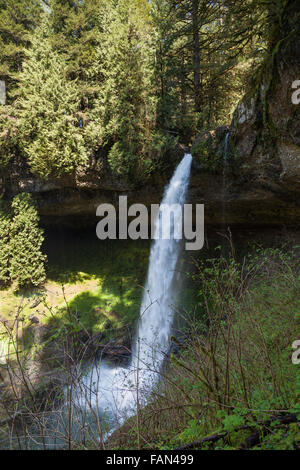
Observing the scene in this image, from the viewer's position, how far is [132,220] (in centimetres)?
1192

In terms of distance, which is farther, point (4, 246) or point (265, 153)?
point (4, 246)

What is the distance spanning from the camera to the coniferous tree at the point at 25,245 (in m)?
10.4

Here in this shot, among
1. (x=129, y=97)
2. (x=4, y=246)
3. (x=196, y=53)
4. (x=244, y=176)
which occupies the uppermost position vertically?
(x=196, y=53)

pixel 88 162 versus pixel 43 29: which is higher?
pixel 43 29

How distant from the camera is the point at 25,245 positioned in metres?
10.5

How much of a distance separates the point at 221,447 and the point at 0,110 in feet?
40.7

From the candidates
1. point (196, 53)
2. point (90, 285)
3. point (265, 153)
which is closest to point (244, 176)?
point (265, 153)

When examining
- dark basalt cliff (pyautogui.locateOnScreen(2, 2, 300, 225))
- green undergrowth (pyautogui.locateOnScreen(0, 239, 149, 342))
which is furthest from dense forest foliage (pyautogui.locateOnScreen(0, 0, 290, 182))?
green undergrowth (pyautogui.locateOnScreen(0, 239, 149, 342))

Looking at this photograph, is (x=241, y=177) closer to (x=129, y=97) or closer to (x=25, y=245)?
(x=129, y=97)

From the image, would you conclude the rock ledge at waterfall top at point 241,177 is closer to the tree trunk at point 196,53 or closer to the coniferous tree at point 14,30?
the tree trunk at point 196,53

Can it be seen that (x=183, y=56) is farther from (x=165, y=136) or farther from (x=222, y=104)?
(x=165, y=136)
